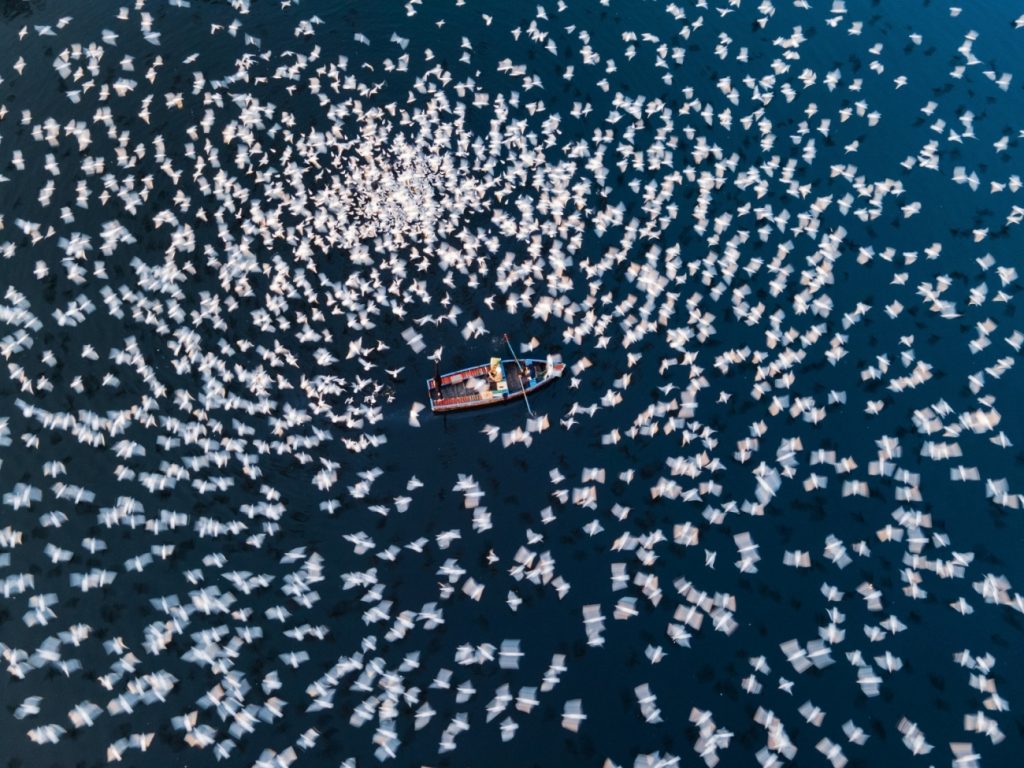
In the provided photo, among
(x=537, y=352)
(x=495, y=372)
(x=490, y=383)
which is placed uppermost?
(x=537, y=352)

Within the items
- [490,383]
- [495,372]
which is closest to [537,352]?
[495,372]

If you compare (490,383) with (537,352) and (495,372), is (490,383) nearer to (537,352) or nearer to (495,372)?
(495,372)

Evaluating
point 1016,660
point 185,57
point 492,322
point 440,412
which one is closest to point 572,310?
point 492,322

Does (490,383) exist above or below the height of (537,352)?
below

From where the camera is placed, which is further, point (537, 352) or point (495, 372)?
point (537, 352)

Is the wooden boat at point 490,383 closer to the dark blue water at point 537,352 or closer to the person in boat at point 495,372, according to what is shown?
the person in boat at point 495,372

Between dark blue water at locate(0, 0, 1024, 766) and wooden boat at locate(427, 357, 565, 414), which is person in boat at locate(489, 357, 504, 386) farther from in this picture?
dark blue water at locate(0, 0, 1024, 766)

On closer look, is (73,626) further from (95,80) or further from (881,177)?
(881,177)

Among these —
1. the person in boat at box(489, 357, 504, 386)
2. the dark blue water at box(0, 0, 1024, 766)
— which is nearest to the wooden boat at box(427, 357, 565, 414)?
the person in boat at box(489, 357, 504, 386)
